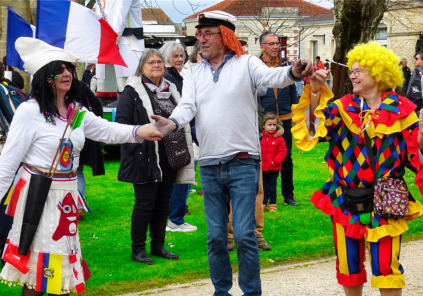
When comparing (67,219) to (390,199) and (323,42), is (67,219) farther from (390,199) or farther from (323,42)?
(323,42)

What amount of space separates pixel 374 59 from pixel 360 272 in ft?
4.60

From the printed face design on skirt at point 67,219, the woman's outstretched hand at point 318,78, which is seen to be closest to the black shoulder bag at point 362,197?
the woman's outstretched hand at point 318,78

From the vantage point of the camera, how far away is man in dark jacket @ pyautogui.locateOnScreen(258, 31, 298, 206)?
286 inches

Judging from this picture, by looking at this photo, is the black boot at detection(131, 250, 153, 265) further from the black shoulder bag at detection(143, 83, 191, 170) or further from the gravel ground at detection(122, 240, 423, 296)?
the black shoulder bag at detection(143, 83, 191, 170)

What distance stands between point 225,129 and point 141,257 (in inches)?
82.9

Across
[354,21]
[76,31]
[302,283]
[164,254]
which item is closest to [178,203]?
[164,254]

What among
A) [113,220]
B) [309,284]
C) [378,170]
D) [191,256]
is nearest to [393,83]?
[378,170]

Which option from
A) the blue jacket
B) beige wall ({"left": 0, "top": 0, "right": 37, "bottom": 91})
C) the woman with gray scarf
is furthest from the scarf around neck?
beige wall ({"left": 0, "top": 0, "right": 37, "bottom": 91})

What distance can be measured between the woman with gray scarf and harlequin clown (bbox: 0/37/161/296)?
5.33 feet

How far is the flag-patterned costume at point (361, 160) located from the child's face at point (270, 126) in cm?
350

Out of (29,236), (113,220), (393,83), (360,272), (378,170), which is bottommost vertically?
(113,220)

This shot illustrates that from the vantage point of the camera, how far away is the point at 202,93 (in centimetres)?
414

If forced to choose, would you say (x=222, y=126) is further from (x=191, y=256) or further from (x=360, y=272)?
(x=191, y=256)

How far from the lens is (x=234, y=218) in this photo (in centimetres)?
420
